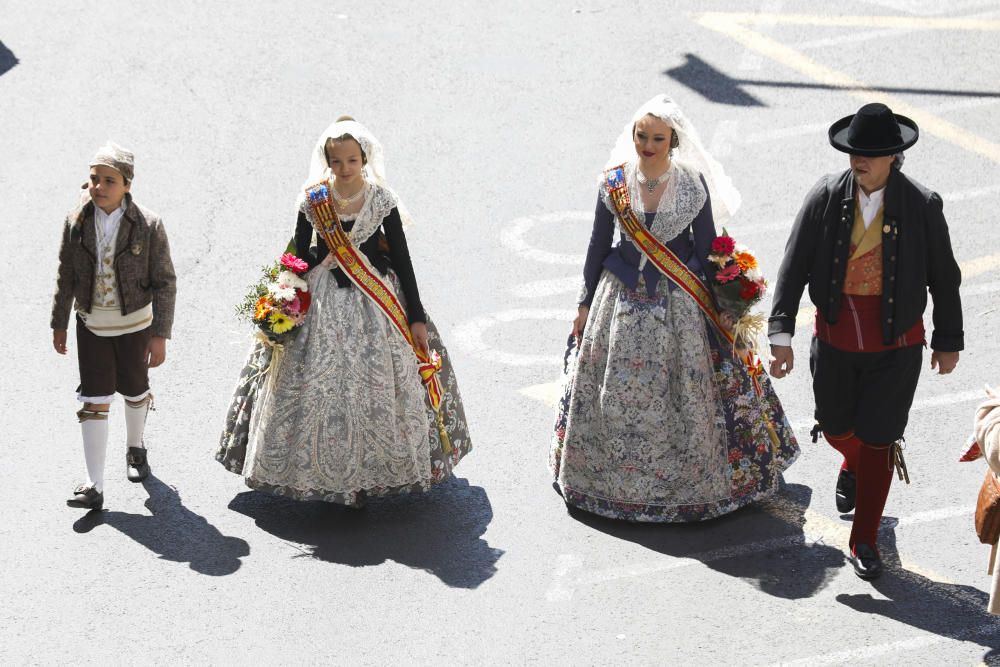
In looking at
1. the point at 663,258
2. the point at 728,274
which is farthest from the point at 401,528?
the point at 728,274

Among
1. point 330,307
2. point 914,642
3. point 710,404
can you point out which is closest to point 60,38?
point 330,307

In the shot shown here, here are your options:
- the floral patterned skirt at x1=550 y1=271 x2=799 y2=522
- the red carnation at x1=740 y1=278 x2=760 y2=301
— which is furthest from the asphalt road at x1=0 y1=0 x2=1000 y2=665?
the red carnation at x1=740 y1=278 x2=760 y2=301

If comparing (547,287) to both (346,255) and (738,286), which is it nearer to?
(346,255)

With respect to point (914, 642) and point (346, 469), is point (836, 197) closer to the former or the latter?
point (914, 642)

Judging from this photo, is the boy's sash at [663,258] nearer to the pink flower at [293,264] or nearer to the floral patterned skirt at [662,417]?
the floral patterned skirt at [662,417]

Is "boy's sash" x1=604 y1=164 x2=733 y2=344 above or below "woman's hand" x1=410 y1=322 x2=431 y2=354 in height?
above

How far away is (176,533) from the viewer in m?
7.85

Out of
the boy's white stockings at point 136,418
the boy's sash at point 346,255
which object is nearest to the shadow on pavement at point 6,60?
the boy's white stockings at point 136,418

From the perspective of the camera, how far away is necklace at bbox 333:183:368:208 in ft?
25.4

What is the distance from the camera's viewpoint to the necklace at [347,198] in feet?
25.4

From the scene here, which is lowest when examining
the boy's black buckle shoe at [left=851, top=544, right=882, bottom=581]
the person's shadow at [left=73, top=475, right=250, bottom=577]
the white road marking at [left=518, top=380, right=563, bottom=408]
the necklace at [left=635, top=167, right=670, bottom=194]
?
the person's shadow at [left=73, top=475, right=250, bottom=577]

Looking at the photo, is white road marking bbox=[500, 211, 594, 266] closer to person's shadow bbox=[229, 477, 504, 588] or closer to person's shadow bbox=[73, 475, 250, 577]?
person's shadow bbox=[229, 477, 504, 588]

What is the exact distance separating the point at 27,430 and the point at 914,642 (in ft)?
15.7

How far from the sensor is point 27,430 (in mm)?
8766
